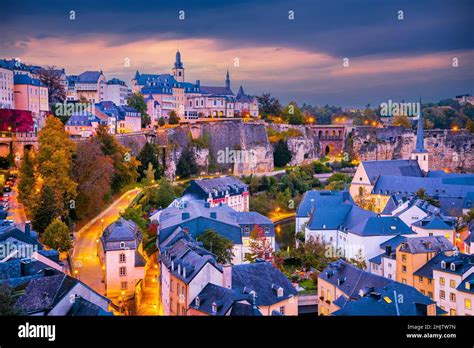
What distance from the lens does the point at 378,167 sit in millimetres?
19000

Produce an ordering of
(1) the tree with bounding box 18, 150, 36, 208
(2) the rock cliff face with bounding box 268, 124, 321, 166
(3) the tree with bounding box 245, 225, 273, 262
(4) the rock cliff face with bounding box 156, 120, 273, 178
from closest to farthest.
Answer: (1) the tree with bounding box 18, 150, 36, 208 < (3) the tree with bounding box 245, 225, 273, 262 < (4) the rock cliff face with bounding box 156, 120, 273, 178 < (2) the rock cliff face with bounding box 268, 124, 321, 166

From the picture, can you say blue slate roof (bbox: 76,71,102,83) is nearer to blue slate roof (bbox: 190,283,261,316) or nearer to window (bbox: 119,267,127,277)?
window (bbox: 119,267,127,277)

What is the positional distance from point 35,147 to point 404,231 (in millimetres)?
8875

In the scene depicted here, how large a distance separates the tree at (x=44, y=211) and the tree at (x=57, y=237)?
776 mm

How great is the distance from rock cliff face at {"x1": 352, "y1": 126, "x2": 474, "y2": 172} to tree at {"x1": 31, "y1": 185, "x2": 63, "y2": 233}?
61.3 feet

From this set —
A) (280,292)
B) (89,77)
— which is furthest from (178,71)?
(280,292)

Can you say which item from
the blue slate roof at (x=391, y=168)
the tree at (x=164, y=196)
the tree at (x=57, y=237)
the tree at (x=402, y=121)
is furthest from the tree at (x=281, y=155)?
the tree at (x=57, y=237)

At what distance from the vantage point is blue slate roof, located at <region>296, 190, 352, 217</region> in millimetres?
14391

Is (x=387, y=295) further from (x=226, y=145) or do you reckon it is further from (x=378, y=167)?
(x=226, y=145)

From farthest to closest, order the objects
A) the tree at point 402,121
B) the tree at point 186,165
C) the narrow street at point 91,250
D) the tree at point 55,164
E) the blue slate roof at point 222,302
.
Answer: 1. the tree at point 402,121
2. the tree at point 186,165
3. the tree at point 55,164
4. the narrow street at point 91,250
5. the blue slate roof at point 222,302

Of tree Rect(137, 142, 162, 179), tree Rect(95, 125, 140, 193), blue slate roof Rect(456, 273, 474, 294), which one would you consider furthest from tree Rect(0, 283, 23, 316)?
tree Rect(137, 142, 162, 179)

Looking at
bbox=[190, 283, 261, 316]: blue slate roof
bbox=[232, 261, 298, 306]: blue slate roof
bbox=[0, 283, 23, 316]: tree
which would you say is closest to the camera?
bbox=[0, 283, 23, 316]: tree

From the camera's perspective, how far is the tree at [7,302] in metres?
5.32

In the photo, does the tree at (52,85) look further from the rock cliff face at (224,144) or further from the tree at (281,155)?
the tree at (281,155)
